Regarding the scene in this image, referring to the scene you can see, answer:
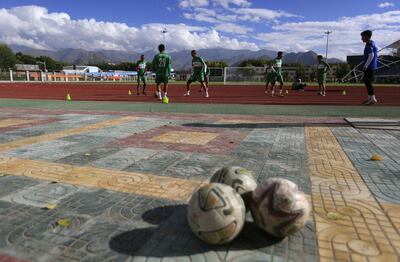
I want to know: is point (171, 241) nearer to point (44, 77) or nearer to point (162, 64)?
point (162, 64)

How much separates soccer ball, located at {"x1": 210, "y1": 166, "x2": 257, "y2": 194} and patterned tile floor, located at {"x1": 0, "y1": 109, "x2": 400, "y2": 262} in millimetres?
344

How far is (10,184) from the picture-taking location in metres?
3.76

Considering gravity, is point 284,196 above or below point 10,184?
above

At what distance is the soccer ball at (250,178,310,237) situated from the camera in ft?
8.11

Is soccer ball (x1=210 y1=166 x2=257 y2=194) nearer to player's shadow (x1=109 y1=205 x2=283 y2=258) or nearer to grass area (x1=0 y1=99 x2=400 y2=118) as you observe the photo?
player's shadow (x1=109 y1=205 x2=283 y2=258)

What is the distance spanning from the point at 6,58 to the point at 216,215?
131 metres

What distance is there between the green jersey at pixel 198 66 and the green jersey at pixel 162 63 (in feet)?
9.07

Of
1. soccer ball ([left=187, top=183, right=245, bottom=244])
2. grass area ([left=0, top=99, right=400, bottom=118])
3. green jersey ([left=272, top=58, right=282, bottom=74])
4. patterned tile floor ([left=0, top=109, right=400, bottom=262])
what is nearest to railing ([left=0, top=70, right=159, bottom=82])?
green jersey ([left=272, top=58, right=282, bottom=74])

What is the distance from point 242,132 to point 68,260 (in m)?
5.19

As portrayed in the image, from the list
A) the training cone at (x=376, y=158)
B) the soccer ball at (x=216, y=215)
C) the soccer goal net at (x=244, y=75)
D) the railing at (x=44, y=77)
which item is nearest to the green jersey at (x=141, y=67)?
the training cone at (x=376, y=158)

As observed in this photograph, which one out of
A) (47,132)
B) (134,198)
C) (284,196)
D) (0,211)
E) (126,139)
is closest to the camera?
(284,196)

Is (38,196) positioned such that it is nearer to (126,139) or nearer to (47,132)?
(126,139)

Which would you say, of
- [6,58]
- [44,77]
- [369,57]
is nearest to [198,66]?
[369,57]

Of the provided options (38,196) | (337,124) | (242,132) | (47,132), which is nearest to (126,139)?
(47,132)
